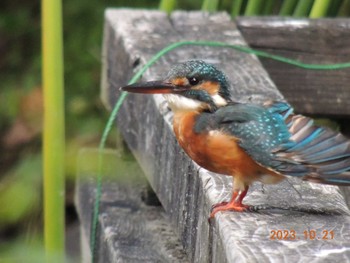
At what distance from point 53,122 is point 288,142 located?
36.6 inches

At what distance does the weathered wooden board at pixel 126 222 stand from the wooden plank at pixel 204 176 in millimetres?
180

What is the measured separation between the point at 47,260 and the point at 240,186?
870 mm

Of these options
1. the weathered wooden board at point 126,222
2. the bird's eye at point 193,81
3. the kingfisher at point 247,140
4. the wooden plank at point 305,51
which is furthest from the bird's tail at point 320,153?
the wooden plank at point 305,51

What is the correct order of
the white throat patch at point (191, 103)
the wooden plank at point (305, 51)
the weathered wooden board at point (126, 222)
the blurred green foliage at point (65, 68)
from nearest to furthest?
the white throat patch at point (191, 103), the weathered wooden board at point (126, 222), the wooden plank at point (305, 51), the blurred green foliage at point (65, 68)

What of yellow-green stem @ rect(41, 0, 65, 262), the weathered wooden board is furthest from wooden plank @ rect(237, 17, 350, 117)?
yellow-green stem @ rect(41, 0, 65, 262)

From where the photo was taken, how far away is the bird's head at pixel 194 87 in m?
2.36

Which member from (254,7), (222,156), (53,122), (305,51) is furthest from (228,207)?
(254,7)

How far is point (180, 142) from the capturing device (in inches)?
92.4

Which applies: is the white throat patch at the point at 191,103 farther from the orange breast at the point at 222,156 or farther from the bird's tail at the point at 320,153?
the bird's tail at the point at 320,153

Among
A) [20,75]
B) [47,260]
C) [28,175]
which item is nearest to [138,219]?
[47,260]

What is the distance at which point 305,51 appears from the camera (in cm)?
337

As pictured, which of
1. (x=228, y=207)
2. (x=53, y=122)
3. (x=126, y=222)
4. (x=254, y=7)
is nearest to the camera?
(x=228, y=207)

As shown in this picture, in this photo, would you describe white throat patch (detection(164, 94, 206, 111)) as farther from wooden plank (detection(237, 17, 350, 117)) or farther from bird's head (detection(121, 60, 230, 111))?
wooden plank (detection(237, 17, 350, 117))

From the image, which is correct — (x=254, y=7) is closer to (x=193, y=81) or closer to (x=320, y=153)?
(x=193, y=81)
